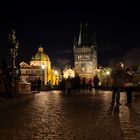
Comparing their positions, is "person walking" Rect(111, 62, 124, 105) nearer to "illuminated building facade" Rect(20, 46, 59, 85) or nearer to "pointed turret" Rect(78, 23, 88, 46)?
"illuminated building facade" Rect(20, 46, 59, 85)

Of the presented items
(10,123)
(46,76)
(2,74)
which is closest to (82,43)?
(46,76)

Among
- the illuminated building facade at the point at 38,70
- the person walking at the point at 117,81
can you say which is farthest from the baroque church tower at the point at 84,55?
the person walking at the point at 117,81

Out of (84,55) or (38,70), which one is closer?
(38,70)

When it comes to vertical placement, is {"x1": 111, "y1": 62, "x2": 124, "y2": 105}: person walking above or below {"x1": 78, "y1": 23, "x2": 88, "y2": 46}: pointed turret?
below

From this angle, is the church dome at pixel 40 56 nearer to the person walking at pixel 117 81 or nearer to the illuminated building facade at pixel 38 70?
the illuminated building facade at pixel 38 70

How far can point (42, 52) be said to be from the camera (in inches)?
5861

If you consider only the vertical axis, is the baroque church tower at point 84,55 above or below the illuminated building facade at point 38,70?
above

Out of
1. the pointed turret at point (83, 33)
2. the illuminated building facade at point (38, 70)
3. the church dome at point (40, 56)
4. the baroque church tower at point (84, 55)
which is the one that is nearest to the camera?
the illuminated building facade at point (38, 70)

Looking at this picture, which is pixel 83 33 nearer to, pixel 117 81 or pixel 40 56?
pixel 40 56

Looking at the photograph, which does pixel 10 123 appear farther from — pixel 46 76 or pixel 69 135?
pixel 46 76

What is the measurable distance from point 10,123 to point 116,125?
9.97 ft

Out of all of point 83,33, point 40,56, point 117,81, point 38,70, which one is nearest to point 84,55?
point 83,33

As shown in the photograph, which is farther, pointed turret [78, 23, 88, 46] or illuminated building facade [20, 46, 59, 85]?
pointed turret [78, 23, 88, 46]

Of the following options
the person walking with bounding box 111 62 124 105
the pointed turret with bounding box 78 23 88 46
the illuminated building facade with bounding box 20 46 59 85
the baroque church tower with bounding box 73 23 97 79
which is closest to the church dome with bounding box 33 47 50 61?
the illuminated building facade with bounding box 20 46 59 85
